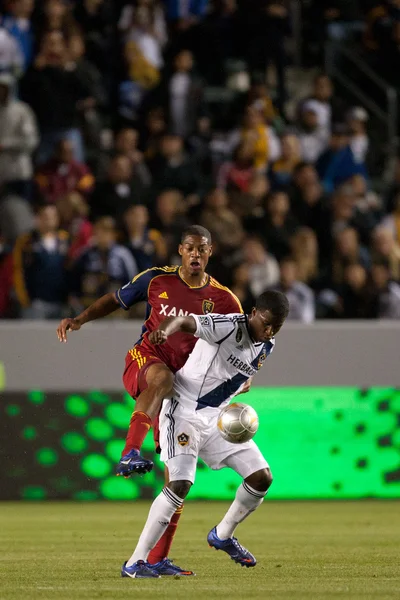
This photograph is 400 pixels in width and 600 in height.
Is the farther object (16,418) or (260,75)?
(260,75)

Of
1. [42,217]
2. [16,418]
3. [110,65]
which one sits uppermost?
[110,65]

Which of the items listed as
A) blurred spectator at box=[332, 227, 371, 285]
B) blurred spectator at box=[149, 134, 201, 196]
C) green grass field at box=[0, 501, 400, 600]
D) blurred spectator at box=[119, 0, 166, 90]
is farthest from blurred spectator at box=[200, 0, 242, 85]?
green grass field at box=[0, 501, 400, 600]

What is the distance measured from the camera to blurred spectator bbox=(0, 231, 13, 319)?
1382 cm

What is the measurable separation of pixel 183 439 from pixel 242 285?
6.31m

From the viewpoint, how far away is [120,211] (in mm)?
14906

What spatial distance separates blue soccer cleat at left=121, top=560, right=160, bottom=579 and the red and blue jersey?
139 centimetres

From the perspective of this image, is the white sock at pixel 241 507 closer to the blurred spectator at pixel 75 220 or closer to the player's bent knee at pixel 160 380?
the player's bent knee at pixel 160 380

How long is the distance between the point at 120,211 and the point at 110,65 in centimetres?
262

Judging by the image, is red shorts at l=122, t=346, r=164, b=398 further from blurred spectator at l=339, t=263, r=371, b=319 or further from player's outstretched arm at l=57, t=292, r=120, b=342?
blurred spectator at l=339, t=263, r=371, b=319

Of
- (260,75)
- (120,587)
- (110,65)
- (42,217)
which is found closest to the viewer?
(120,587)

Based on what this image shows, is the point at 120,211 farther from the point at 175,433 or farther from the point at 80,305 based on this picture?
the point at 175,433

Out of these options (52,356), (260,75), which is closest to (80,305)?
(52,356)

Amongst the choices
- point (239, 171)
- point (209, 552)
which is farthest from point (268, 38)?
point (209, 552)

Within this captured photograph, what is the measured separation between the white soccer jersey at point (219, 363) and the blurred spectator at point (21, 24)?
28.3ft
